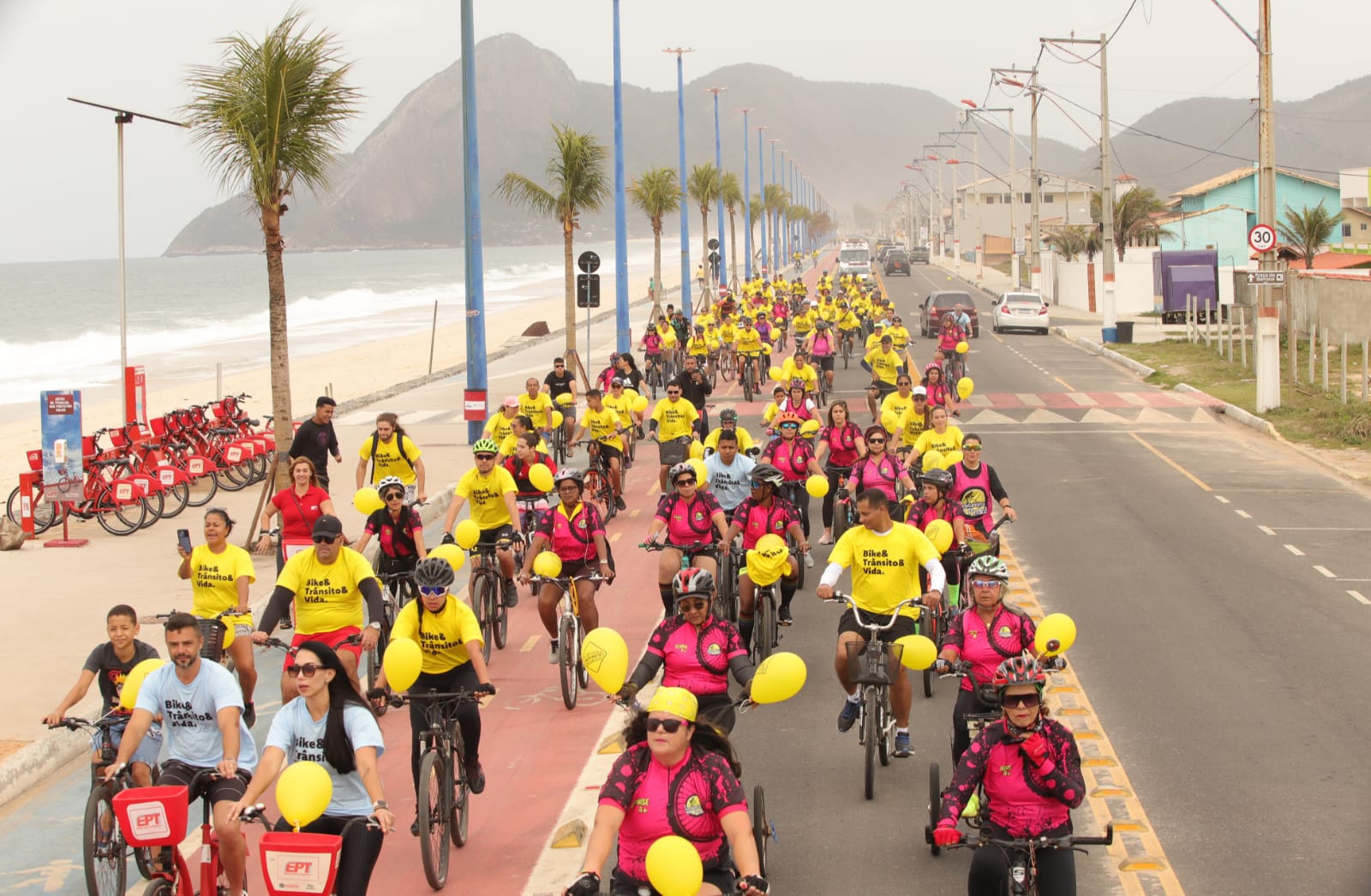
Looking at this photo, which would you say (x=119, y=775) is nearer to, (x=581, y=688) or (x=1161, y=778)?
(x=581, y=688)

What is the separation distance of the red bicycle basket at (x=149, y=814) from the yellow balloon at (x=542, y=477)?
7589 mm

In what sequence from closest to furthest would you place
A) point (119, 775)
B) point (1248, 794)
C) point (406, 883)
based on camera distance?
point (119, 775)
point (406, 883)
point (1248, 794)

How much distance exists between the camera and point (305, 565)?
10555 mm

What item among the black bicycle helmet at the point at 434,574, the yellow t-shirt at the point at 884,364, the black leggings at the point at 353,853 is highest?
the yellow t-shirt at the point at 884,364

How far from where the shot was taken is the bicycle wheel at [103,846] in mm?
8289

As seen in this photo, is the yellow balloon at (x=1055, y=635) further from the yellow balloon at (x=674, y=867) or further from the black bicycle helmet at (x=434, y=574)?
the black bicycle helmet at (x=434, y=574)

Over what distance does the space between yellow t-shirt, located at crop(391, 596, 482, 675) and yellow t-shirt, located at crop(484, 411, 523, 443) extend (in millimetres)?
8923

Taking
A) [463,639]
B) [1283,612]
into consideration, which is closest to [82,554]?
[463,639]

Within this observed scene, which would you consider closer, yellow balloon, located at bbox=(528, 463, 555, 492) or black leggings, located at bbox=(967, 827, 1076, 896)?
black leggings, located at bbox=(967, 827, 1076, 896)

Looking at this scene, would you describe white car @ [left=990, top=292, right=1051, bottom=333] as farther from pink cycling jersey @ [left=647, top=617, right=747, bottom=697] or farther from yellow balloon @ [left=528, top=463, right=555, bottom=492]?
pink cycling jersey @ [left=647, top=617, right=747, bottom=697]

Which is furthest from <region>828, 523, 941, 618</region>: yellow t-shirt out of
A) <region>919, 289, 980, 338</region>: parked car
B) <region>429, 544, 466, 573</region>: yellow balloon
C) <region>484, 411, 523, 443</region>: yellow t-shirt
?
<region>919, 289, 980, 338</region>: parked car

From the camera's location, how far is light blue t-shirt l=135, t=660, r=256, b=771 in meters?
8.29

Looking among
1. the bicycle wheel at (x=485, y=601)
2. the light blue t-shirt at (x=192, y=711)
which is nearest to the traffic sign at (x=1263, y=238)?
the bicycle wheel at (x=485, y=601)

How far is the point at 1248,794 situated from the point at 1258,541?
31.2 ft
